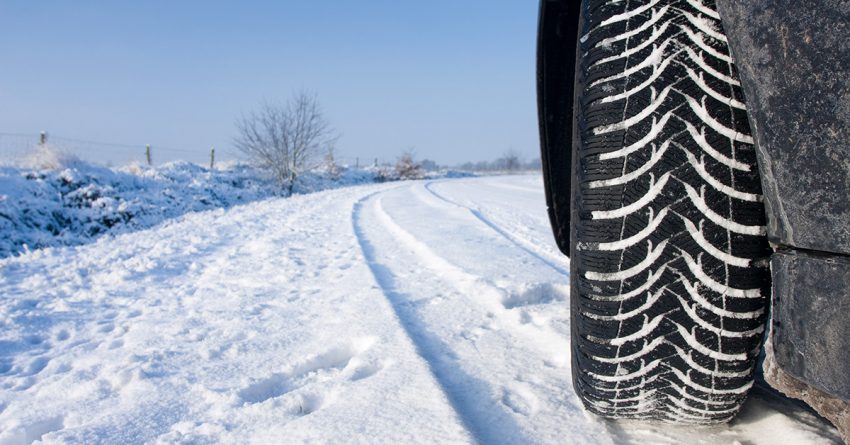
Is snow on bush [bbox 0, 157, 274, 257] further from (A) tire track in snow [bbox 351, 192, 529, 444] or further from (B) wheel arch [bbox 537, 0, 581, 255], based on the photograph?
(B) wheel arch [bbox 537, 0, 581, 255]

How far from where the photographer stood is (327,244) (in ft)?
12.5

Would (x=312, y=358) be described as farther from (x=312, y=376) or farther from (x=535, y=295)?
(x=535, y=295)

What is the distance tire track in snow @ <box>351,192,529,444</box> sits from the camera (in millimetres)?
1039

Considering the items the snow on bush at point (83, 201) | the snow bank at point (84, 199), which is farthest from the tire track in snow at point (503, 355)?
the snow on bush at point (83, 201)

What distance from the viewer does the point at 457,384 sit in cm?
127

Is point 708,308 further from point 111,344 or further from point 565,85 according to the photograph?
point 111,344

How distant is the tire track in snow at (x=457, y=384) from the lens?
1039 mm

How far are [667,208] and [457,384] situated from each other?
28.8 inches

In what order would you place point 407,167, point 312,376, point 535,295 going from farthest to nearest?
point 407,167, point 535,295, point 312,376

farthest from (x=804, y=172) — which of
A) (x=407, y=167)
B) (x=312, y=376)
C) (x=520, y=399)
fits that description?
(x=407, y=167)

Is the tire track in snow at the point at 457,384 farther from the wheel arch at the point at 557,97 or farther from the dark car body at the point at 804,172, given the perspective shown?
the wheel arch at the point at 557,97

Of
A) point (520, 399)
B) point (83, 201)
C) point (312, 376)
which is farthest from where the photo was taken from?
point (83, 201)

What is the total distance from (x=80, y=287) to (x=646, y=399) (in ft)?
9.98

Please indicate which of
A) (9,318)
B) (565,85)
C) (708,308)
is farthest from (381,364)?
(9,318)
